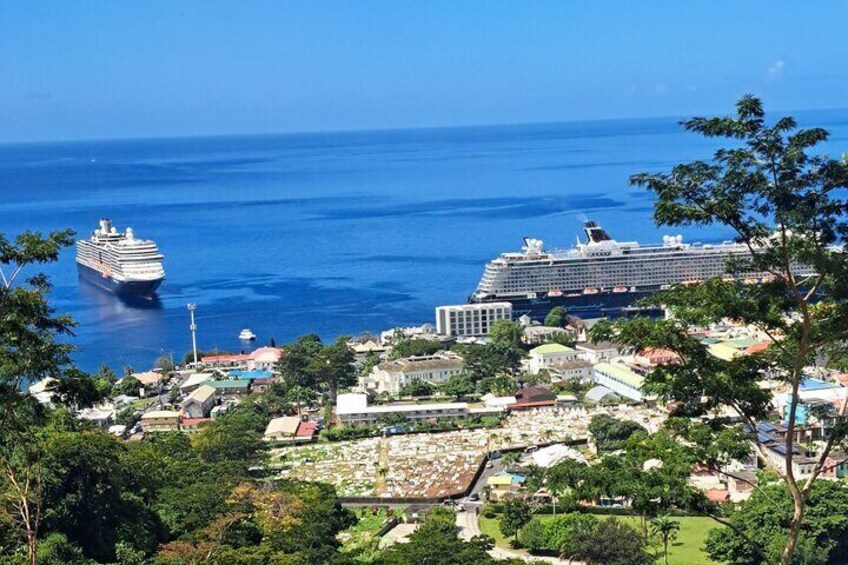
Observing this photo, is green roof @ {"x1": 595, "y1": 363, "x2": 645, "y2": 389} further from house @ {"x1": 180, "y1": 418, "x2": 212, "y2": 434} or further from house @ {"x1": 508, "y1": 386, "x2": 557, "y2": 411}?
house @ {"x1": 180, "y1": 418, "x2": 212, "y2": 434}

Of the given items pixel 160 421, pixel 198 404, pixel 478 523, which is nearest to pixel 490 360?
pixel 198 404

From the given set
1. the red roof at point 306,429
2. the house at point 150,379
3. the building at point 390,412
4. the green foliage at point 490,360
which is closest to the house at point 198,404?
the house at point 150,379

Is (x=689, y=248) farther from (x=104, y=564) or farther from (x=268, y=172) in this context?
(x=268, y=172)

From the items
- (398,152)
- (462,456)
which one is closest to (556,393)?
(462,456)

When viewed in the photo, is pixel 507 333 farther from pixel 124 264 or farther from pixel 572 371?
pixel 124 264

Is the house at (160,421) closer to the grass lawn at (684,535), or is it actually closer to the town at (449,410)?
the town at (449,410)

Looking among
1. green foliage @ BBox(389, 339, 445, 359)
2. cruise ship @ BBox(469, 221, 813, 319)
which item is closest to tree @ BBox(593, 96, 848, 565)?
green foliage @ BBox(389, 339, 445, 359)
